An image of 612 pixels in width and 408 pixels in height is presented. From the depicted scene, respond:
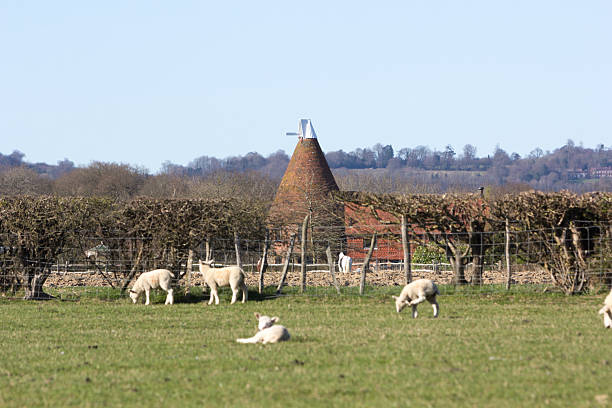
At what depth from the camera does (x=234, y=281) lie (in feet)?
74.5

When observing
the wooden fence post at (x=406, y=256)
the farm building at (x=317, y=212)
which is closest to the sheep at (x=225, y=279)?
the farm building at (x=317, y=212)

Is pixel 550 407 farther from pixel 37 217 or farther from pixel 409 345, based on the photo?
pixel 37 217

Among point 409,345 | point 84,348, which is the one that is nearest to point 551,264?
point 409,345

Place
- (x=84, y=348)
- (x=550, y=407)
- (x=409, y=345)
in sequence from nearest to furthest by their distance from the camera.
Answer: (x=550, y=407) < (x=409, y=345) < (x=84, y=348)

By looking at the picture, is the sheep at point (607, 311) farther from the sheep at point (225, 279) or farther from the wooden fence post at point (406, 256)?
the sheep at point (225, 279)

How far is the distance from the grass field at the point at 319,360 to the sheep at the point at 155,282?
8.61 ft

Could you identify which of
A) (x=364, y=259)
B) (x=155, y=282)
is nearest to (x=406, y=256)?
(x=364, y=259)

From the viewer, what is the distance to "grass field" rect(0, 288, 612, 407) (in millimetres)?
9797

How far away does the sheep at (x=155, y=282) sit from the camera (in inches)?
912

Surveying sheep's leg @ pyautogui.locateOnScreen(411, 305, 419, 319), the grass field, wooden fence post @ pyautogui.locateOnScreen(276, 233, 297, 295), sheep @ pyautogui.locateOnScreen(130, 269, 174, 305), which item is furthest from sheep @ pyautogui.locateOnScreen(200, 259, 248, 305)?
sheep's leg @ pyautogui.locateOnScreen(411, 305, 419, 319)

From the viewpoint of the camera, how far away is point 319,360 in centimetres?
1215

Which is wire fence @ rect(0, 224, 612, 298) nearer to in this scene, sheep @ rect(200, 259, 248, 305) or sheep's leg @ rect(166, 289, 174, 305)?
sheep's leg @ rect(166, 289, 174, 305)

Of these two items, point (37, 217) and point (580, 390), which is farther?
point (37, 217)

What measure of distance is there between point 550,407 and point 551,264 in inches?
604
